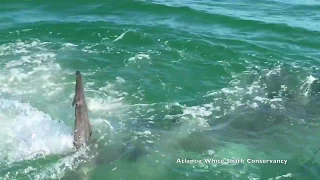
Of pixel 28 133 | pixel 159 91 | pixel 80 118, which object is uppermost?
pixel 80 118

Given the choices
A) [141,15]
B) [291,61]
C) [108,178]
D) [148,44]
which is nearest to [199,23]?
[141,15]

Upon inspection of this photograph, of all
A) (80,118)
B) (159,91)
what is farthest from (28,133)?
(159,91)

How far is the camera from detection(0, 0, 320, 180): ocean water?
11.8 m

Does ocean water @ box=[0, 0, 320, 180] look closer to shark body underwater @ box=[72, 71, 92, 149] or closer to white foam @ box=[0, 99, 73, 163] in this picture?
white foam @ box=[0, 99, 73, 163]

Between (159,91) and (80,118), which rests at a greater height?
(80,118)

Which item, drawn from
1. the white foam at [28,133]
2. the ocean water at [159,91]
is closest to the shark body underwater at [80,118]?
the ocean water at [159,91]

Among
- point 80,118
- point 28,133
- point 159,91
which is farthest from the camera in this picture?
point 159,91

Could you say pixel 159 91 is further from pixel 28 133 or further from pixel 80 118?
pixel 80 118

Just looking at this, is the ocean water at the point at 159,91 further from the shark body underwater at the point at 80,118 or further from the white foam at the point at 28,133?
the shark body underwater at the point at 80,118

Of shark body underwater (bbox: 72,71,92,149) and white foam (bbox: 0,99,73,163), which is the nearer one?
shark body underwater (bbox: 72,71,92,149)

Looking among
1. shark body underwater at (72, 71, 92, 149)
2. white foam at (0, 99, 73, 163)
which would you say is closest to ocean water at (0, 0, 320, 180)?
white foam at (0, 99, 73, 163)

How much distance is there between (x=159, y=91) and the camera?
16.0m

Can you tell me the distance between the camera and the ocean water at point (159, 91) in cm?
1179

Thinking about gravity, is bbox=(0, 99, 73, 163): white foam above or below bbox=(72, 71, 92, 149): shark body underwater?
below
